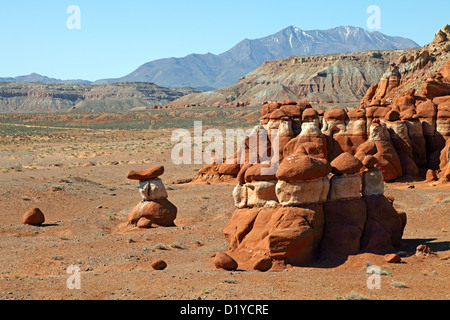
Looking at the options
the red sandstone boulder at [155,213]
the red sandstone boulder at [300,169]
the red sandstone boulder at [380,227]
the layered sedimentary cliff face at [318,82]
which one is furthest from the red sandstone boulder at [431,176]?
the layered sedimentary cliff face at [318,82]

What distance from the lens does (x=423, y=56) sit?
64250mm

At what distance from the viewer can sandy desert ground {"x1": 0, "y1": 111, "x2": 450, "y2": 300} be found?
1291 cm

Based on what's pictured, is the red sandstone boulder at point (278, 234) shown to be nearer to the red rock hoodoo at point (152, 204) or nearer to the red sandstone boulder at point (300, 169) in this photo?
→ the red sandstone boulder at point (300, 169)

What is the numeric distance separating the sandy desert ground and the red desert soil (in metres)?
0.03

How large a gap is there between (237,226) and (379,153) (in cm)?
A: 1946

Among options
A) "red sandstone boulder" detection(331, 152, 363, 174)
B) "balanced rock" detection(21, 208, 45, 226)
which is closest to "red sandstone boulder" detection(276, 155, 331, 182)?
"red sandstone boulder" detection(331, 152, 363, 174)

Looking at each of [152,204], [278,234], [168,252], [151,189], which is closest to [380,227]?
[278,234]

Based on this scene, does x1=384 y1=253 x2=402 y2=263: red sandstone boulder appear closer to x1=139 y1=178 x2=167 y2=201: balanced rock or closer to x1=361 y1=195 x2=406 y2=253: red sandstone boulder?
x1=361 y1=195 x2=406 y2=253: red sandstone boulder

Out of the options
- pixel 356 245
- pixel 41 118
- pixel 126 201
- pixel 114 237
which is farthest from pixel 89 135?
pixel 356 245

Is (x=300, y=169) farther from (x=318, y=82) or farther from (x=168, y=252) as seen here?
(x=318, y=82)

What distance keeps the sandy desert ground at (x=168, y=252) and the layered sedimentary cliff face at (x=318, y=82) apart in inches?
4999

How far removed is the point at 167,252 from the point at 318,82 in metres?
163

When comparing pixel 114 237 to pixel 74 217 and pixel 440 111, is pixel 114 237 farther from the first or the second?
pixel 440 111

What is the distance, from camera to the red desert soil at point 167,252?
1295 cm
